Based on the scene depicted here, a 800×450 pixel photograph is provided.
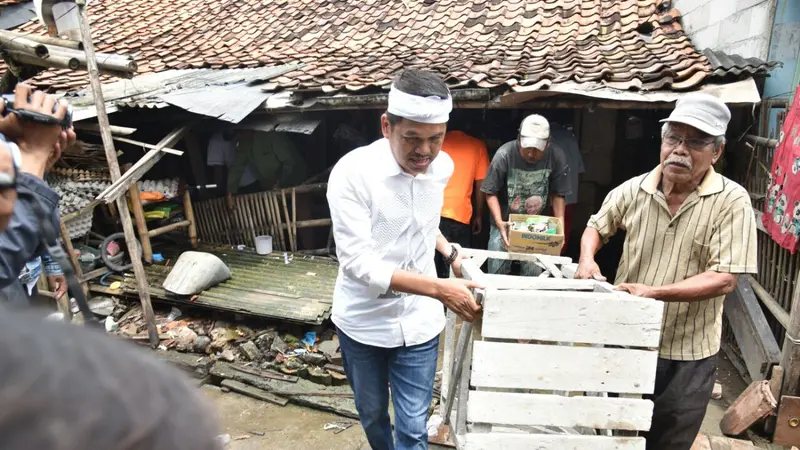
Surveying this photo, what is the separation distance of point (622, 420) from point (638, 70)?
4.00m

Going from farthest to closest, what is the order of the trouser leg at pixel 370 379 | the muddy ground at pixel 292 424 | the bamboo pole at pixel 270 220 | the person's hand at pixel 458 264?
the bamboo pole at pixel 270 220 < the muddy ground at pixel 292 424 < the person's hand at pixel 458 264 < the trouser leg at pixel 370 379

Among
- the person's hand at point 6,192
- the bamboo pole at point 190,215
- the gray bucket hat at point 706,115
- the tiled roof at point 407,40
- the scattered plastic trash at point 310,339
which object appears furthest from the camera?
the bamboo pole at point 190,215

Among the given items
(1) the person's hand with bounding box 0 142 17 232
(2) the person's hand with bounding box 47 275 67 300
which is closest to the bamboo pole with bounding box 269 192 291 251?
(2) the person's hand with bounding box 47 275 67 300

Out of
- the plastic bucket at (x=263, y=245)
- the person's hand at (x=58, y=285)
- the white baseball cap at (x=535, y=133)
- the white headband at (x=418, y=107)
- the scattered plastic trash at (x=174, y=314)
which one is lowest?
the scattered plastic trash at (x=174, y=314)

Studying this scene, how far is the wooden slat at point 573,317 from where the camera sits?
6.37 ft

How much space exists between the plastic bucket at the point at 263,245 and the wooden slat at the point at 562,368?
4978 millimetres

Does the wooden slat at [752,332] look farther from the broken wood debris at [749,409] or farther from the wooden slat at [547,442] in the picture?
the wooden slat at [547,442]

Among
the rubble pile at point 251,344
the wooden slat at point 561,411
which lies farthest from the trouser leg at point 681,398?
the rubble pile at point 251,344

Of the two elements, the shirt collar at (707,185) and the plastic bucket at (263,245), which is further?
the plastic bucket at (263,245)

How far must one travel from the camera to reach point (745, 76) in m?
4.41

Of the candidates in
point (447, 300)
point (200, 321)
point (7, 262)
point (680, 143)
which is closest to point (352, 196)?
point (447, 300)

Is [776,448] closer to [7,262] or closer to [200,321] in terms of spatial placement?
[7,262]

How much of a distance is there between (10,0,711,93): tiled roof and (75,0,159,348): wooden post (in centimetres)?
205

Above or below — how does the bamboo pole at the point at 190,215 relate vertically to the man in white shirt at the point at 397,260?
below
